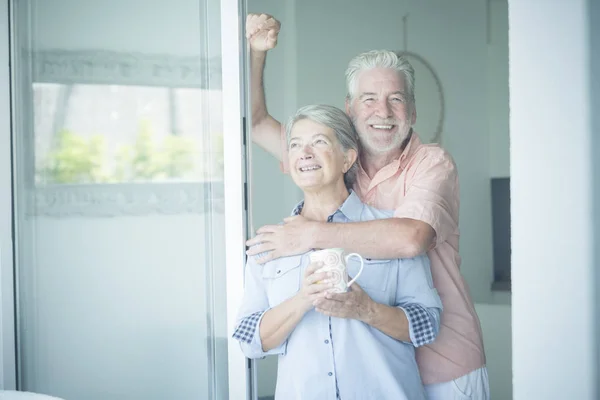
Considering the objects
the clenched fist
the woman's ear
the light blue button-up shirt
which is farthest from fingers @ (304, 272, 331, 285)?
the clenched fist

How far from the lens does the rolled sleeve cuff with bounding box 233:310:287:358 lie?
209cm

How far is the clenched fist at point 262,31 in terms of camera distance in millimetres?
2152

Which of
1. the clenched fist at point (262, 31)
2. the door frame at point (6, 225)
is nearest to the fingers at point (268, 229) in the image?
the clenched fist at point (262, 31)

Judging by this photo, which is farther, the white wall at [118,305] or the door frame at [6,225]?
the door frame at [6,225]

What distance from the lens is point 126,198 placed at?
9.23 ft

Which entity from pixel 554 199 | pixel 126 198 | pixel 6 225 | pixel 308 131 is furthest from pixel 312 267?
pixel 6 225

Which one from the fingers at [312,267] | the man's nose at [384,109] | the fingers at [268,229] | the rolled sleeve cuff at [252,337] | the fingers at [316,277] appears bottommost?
the rolled sleeve cuff at [252,337]

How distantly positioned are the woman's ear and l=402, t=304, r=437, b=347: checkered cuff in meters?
0.46

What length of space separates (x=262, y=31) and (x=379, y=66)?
0.48m

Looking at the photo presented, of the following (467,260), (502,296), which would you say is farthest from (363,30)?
(502,296)

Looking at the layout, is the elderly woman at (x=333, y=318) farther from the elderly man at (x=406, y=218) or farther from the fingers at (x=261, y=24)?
the fingers at (x=261, y=24)

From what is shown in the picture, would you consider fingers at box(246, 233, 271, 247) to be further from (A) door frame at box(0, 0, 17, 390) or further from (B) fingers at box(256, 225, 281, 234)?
(A) door frame at box(0, 0, 17, 390)

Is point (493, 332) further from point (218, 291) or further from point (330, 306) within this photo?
point (218, 291)

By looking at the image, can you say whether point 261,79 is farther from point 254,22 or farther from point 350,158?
point 350,158
